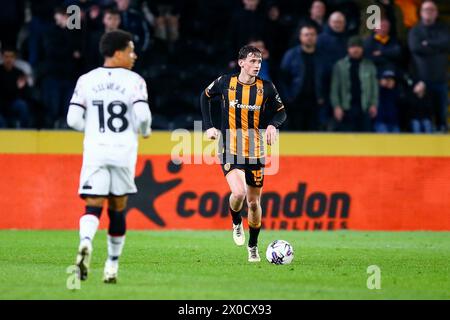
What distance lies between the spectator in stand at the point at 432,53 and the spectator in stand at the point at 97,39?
5.50 metres

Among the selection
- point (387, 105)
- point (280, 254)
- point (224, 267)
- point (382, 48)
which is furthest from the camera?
point (382, 48)

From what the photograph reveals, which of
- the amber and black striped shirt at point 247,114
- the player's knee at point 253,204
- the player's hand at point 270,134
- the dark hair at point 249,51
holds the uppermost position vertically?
the dark hair at point 249,51

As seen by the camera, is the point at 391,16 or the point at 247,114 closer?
the point at 247,114

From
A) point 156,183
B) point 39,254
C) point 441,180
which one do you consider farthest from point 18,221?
point 441,180

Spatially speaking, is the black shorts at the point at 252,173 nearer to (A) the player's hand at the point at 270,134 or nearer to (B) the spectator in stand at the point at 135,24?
(A) the player's hand at the point at 270,134

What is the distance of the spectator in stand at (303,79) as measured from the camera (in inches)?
755

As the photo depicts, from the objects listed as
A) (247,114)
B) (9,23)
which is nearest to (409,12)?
(9,23)

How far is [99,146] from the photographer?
1005cm

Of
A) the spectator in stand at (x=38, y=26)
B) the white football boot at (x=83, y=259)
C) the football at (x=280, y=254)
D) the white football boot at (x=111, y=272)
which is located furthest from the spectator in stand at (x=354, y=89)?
the white football boot at (x=83, y=259)

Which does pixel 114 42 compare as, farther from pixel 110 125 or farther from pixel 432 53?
pixel 432 53

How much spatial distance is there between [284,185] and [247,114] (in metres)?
5.87

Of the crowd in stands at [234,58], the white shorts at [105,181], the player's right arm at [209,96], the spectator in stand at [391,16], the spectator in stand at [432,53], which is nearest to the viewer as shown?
the white shorts at [105,181]

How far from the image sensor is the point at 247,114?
13.0 meters

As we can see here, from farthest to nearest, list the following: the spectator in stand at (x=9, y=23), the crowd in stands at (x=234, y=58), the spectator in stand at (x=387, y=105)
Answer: the spectator in stand at (x=387, y=105)
the spectator in stand at (x=9, y=23)
the crowd in stands at (x=234, y=58)
